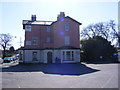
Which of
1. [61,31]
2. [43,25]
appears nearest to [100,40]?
[61,31]

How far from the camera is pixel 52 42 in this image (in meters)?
34.9

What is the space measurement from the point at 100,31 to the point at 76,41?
24406 millimetres

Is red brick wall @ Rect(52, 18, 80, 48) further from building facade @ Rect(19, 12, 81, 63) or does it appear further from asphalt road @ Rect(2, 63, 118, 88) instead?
asphalt road @ Rect(2, 63, 118, 88)

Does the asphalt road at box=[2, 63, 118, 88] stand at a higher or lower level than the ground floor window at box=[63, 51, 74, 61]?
lower

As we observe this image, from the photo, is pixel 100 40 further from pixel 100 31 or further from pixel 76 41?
pixel 100 31

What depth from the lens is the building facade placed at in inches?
1307

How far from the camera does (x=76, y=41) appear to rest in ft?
113

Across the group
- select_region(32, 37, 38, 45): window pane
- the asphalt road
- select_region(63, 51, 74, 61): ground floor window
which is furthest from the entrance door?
the asphalt road

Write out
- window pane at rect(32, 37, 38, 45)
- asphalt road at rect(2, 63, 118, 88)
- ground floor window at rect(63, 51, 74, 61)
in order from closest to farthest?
asphalt road at rect(2, 63, 118, 88)
ground floor window at rect(63, 51, 74, 61)
window pane at rect(32, 37, 38, 45)

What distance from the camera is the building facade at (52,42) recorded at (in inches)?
1307

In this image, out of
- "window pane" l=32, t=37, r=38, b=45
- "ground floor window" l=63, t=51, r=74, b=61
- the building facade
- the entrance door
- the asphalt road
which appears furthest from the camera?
"window pane" l=32, t=37, r=38, b=45

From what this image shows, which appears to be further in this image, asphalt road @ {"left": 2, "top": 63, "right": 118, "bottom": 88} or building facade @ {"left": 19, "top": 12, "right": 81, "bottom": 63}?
building facade @ {"left": 19, "top": 12, "right": 81, "bottom": 63}

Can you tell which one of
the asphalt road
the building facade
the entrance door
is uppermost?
the building facade

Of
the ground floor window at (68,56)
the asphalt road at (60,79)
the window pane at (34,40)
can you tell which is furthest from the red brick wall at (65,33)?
the asphalt road at (60,79)
